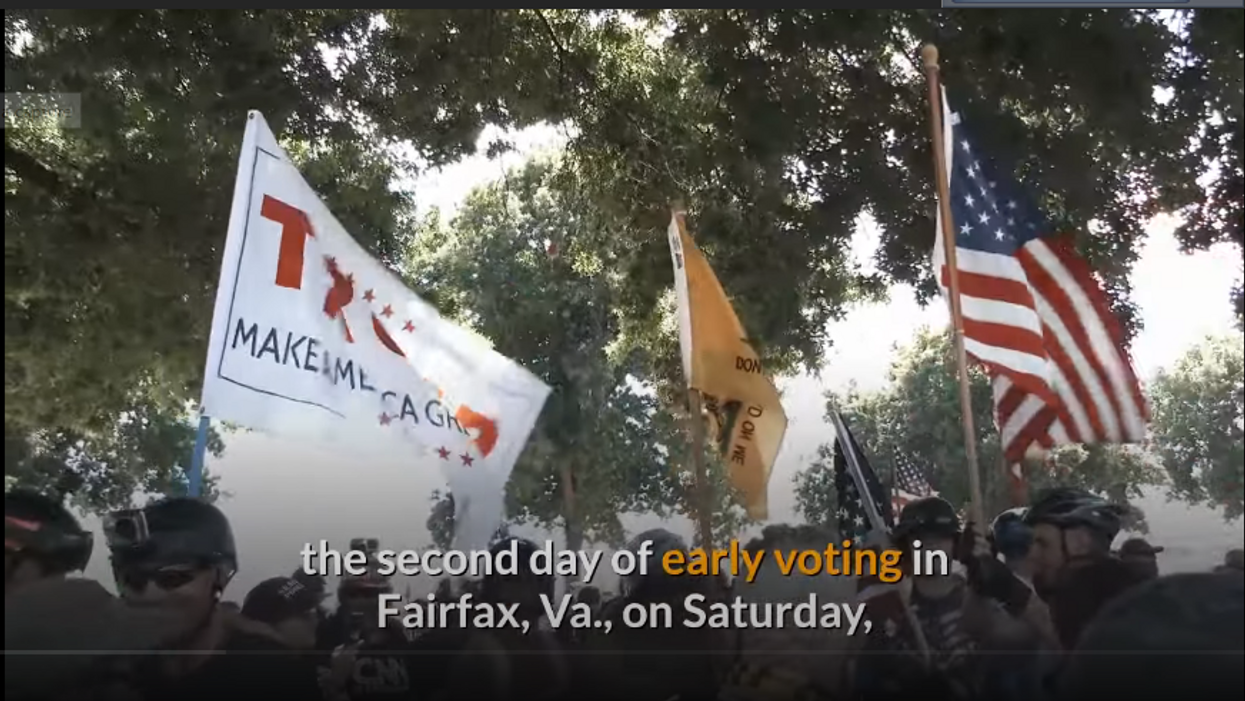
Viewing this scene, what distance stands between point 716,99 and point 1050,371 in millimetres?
1417

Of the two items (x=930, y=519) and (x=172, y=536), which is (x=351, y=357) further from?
(x=930, y=519)

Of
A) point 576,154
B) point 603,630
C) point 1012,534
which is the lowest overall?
point 603,630

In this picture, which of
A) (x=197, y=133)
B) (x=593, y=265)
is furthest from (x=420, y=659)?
(x=197, y=133)

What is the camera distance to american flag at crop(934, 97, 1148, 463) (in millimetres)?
3512

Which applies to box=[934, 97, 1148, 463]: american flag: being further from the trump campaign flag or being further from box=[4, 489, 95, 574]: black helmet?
box=[4, 489, 95, 574]: black helmet

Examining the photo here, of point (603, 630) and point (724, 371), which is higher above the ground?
point (724, 371)

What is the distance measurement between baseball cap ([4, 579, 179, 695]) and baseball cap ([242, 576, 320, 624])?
0.26 meters

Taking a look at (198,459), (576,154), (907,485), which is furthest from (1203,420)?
(198,459)

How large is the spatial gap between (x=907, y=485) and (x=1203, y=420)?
951mm

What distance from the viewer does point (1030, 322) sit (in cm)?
356

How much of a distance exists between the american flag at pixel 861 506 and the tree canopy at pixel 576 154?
29 cm

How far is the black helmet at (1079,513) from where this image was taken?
3.45m

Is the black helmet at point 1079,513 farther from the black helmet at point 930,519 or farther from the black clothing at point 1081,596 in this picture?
the black helmet at point 930,519

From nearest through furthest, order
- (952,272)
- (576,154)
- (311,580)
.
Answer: (311,580) → (952,272) → (576,154)
